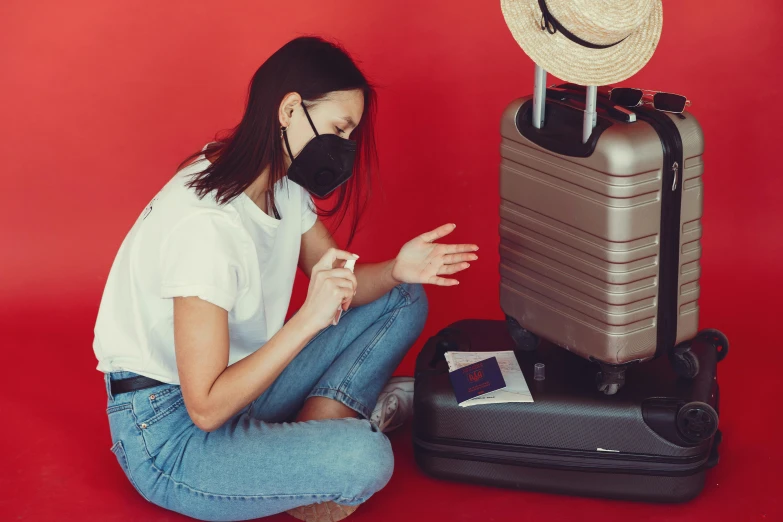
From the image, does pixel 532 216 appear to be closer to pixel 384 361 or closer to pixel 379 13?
pixel 384 361

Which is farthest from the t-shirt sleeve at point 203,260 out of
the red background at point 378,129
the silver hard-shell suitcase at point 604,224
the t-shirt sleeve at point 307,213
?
the red background at point 378,129

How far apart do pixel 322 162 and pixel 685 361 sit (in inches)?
40.1

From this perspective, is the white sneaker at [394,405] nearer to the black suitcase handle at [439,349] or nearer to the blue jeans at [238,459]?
the black suitcase handle at [439,349]

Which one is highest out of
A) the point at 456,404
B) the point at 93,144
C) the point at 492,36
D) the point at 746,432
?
the point at 492,36

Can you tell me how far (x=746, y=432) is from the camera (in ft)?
9.80

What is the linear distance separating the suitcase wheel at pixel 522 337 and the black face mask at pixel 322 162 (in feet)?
2.03

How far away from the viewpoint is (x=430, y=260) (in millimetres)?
2730

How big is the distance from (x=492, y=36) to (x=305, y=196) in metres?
1.32

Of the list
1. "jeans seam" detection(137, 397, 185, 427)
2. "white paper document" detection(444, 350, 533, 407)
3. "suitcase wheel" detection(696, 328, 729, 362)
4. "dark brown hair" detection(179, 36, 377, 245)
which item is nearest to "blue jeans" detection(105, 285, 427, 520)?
"jeans seam" detection(137, 397, 185, 427)

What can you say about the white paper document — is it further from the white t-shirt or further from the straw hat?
the straw hat

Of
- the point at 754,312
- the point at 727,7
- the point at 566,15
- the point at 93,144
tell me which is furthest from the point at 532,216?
the point at 93,144

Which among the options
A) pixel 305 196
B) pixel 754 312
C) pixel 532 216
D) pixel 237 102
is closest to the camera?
pixel 532 216

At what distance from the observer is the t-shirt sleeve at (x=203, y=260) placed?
92.6 inches

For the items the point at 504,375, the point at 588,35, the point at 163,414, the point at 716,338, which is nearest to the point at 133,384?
the point at 163,414
